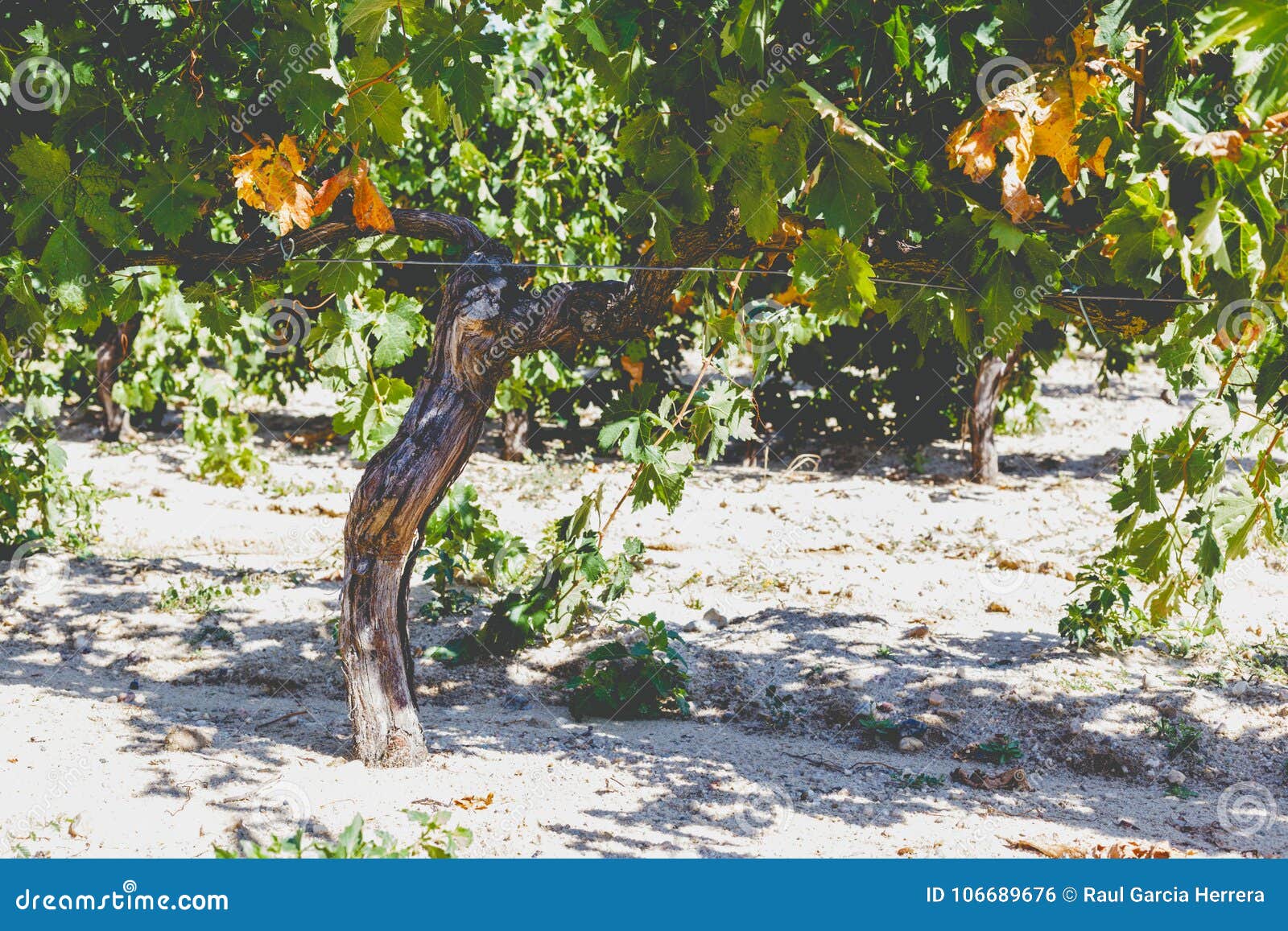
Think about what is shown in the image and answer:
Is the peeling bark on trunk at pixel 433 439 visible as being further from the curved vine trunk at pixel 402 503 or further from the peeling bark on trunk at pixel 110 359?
the peeling bark on trunk at pixel 110 359

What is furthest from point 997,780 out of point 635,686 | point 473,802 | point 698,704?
point 473,802

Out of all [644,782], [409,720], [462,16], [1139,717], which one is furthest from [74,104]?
[1139,717]

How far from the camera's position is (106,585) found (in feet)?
17.9

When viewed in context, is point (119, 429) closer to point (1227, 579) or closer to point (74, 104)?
point (74, 104)

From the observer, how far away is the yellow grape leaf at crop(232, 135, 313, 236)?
3016mm

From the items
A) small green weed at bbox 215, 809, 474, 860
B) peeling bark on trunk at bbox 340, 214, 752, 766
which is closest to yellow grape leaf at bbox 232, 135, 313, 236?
peeling bark on trunk at bbox 340, 214, 752, 766

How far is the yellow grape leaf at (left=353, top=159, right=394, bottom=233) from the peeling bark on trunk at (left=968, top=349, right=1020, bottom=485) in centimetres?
491

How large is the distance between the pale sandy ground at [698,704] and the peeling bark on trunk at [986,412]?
0.55 metres

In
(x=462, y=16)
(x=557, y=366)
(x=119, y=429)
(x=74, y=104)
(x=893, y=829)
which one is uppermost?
(x=462, y=16)

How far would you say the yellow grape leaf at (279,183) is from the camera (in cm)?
302

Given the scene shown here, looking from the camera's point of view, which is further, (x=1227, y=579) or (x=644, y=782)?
(x=1227, y=579)

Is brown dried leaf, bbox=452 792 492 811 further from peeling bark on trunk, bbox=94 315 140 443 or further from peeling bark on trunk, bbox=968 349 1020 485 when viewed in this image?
peeling bark on trunk, bbox=94 315 140 443

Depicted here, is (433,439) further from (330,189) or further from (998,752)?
(998,752)

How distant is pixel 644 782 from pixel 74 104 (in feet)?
8.30
